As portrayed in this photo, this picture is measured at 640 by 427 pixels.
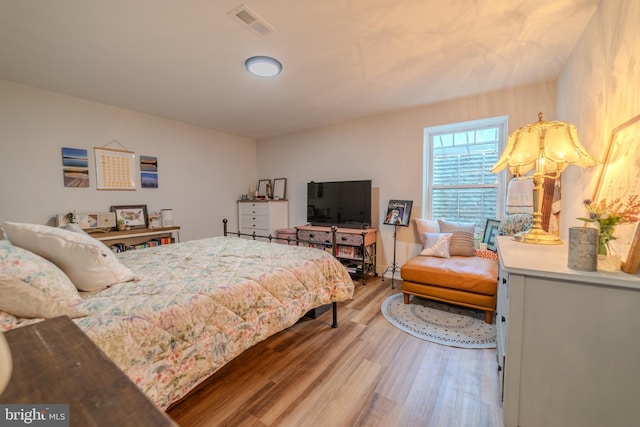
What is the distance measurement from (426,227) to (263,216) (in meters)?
2.77

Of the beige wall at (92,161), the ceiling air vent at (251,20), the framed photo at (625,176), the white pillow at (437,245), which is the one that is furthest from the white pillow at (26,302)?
the white pillow at (437,245)

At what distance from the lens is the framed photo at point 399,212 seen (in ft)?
11.7

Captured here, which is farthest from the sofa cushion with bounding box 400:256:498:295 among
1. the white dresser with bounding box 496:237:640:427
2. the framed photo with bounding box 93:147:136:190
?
the framed photo with bounding box 93:147:136:190

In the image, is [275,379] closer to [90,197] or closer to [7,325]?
[7,325]

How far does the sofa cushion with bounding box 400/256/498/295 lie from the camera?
241cm

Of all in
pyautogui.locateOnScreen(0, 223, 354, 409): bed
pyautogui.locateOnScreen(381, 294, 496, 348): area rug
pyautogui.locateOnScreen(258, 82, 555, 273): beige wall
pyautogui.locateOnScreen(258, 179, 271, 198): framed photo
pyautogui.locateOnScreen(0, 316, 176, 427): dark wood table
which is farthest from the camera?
pyautogui.locateOnScreen(258, 179, 271, 198): framed photo

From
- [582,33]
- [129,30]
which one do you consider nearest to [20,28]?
[129,30]

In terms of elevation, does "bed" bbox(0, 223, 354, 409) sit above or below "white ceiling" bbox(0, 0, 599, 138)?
below

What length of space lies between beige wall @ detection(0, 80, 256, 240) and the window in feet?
11.5

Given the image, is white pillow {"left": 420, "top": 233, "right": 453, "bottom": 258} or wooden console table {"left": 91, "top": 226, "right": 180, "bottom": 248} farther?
wooden console table {"left": 91, "top": 226, "right": 180, "bottom": 248}

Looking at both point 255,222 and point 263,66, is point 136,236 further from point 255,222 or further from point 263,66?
point 263,66

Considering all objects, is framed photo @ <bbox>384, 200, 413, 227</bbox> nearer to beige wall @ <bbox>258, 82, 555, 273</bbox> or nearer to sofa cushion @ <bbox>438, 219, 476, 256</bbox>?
beige wall @ <bbox>258, 82, 555, 273</bbox>

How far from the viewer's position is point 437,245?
3.06 m

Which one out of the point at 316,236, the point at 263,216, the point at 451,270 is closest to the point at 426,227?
the point at 451,270
